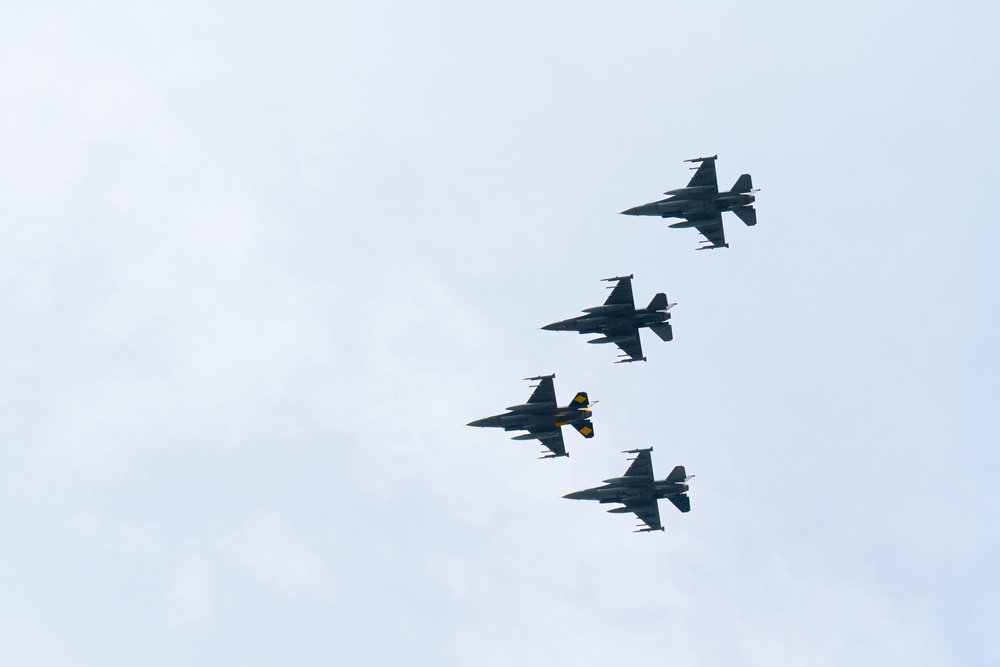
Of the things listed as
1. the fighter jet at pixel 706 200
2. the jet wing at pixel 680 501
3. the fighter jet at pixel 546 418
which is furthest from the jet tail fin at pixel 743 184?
the jet wing at pixel 680 501

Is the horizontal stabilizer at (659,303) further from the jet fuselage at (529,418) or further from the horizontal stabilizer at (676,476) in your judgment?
the horizontal stabilizer at (676,476)

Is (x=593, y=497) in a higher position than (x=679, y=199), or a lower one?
lower

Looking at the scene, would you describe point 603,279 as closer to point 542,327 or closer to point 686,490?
point 542,327

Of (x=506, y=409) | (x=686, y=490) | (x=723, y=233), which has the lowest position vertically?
(x=686, y=490)

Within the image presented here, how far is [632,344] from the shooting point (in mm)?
133750

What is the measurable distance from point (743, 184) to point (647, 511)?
112ft

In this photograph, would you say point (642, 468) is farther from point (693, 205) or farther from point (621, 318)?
point (693, 205)

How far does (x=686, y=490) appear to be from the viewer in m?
135

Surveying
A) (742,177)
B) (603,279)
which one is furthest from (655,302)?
(742,177)

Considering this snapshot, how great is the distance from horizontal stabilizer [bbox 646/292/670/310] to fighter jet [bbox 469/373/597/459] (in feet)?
36.2

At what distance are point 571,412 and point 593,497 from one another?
9.08m

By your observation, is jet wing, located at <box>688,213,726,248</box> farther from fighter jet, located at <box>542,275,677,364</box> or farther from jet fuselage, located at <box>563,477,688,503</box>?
jet fuselage, located at <box>563,477,688,503</box>

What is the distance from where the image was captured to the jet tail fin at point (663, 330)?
132m

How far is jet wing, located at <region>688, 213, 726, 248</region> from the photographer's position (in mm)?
131375
